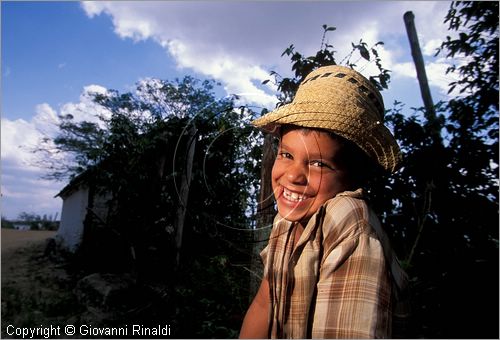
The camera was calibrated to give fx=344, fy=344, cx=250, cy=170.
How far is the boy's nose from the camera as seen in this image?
1.07m

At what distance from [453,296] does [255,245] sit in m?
3.09

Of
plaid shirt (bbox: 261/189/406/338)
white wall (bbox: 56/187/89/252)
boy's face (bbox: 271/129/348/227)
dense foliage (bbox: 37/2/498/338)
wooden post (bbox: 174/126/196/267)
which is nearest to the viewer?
plaid shirt (bbox: 261/189/406/338)

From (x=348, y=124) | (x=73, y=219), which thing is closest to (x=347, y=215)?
(x=348, y=124)

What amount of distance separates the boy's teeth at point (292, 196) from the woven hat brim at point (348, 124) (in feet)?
0.73

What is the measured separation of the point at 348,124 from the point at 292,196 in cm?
29

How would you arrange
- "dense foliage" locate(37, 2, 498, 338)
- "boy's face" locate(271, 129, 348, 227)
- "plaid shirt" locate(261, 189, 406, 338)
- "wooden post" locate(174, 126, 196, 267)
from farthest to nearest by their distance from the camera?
1. "dense foliage" locate(37, 2, 498, 338)
2. "wooden post" locate(174, 126, 196, 267)
3. "boy's face" locate(271, 129, 348, 227)
4. "plaid shirt" locate(261, 189, 406, 338)

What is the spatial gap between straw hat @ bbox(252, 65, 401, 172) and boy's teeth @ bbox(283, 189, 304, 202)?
22cm

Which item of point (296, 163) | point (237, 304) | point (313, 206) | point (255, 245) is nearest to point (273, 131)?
point (296, 163)

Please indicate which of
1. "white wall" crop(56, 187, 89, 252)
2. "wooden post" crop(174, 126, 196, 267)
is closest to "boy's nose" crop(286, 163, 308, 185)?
"wooden post" crop(174, 126, 196, 267)

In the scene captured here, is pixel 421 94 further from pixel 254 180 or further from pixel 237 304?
pixel 254 180

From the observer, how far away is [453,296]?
3611mm

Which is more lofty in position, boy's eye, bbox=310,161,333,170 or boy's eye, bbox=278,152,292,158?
boy's eye, bbox=278,152,292,158

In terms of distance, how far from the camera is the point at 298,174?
107cm

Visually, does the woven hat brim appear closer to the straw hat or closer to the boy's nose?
the straw hat
